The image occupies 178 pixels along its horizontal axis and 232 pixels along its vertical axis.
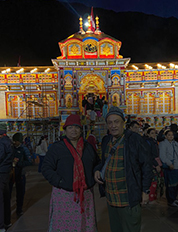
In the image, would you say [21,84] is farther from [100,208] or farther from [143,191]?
[143,191]

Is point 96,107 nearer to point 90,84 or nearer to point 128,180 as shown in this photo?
point 90,84

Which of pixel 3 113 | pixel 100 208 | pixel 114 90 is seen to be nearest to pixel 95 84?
pixel 114 90

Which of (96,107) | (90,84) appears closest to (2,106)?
(90,84)

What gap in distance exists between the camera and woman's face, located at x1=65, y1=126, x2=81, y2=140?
3127 millimetres

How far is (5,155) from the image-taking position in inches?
170

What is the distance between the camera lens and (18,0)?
5244 cm

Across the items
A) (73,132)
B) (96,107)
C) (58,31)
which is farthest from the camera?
(58,31)

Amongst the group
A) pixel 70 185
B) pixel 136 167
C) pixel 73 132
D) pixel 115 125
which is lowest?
pixel 70 185

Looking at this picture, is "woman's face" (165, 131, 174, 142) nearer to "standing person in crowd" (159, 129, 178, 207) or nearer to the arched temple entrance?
"standing person in crowd" (159, 129, 178, 207)

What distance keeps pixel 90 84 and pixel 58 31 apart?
33.7 meters

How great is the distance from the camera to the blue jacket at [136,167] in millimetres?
2598

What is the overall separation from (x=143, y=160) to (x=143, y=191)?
336 millimetres

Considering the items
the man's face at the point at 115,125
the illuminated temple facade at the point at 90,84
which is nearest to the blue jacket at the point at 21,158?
the man's face at the point at 115,125

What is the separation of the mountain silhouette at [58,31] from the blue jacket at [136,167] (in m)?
43.6
